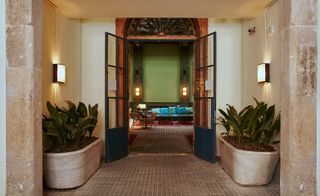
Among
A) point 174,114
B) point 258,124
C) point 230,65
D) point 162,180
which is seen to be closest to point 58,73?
point 162,180

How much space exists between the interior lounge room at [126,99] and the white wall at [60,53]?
0.02 metres

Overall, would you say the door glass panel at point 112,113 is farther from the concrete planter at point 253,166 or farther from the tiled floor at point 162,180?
the concrete planter at point 253,166

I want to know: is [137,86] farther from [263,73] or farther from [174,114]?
[263,73]

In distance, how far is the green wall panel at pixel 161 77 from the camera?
12992mm

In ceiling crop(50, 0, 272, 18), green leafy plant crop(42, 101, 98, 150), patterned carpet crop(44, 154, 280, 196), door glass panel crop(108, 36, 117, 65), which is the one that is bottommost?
patterned carpet crop(44, 154, 280, 196)

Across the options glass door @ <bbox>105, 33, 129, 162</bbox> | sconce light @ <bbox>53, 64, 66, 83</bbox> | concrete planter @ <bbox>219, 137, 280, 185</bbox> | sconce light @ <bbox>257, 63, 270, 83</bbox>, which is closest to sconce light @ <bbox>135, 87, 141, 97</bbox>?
glass door @ <bbox>105, 33, 129, 162</bbox>

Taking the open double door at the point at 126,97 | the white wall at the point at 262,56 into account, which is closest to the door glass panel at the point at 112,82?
the open double door at the point at 126,97

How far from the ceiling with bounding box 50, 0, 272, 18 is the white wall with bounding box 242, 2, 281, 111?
212 millimetres

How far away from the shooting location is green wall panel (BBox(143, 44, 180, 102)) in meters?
13.0

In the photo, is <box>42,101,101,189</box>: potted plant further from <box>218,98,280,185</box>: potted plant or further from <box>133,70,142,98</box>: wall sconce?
<box>133,70,142,98</box>: wall sconce

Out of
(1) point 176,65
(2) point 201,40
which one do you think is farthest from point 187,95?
(2) point 201,40

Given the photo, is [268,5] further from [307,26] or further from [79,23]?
[79,23]

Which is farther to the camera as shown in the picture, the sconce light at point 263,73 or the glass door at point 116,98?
the glass door at point 116,98

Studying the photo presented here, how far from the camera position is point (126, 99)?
16.3ft
